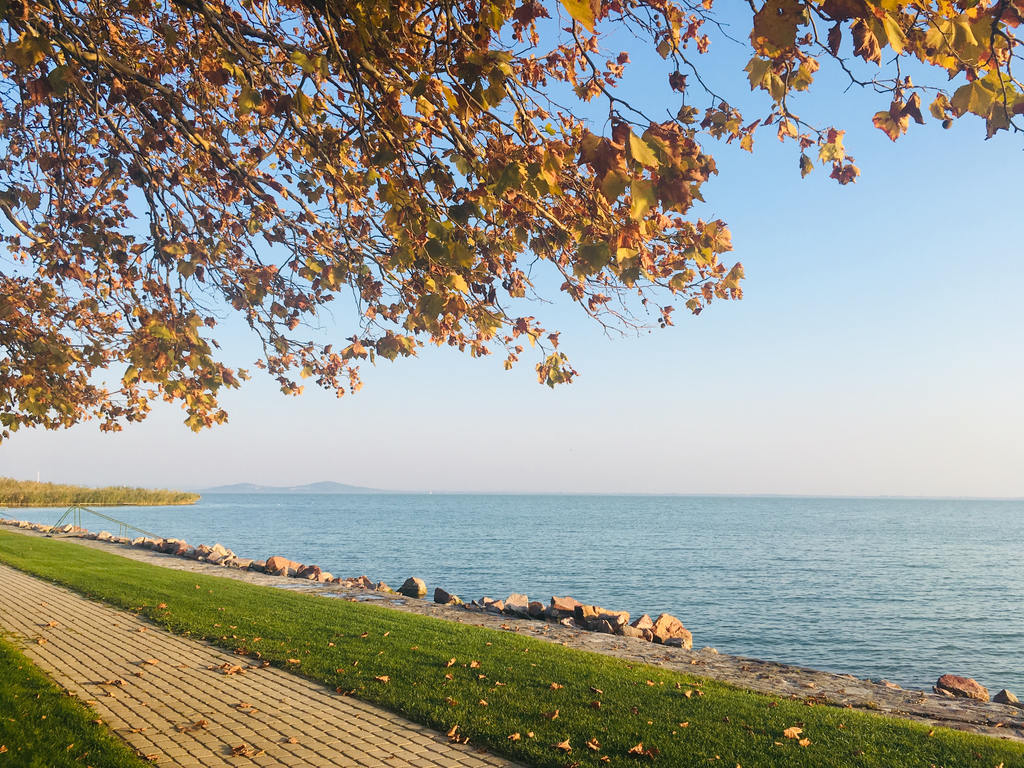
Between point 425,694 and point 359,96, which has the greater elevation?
point 359,96

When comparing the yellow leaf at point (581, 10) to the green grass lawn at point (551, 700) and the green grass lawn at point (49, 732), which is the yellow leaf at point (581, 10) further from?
the green grass lawn at point (49, 732)

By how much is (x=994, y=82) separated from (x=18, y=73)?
8839 mm

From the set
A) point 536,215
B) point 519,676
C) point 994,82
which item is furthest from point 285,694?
point 994,82

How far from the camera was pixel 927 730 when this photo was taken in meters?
8.49

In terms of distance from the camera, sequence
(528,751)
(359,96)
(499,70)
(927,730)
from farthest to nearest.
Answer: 1. (927,730)
2. (528,751)
3. (359,96)
4. (499,70)

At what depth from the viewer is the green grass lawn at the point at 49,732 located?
6117 mm

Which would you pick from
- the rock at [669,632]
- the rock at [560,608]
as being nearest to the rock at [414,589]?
the rock at [560,608]

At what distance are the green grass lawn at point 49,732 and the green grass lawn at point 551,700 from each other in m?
2.91

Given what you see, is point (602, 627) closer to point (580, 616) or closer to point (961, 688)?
point (580, 616)

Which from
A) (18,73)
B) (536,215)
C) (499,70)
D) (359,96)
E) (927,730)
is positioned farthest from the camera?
(927,730)

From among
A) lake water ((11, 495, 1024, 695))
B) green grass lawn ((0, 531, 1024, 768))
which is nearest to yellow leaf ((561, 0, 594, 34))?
green grass lawn ((0, 531, 1024, 768))

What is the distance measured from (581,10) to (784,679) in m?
12.2

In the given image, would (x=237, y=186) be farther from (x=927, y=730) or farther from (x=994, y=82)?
(x=927, y=730)

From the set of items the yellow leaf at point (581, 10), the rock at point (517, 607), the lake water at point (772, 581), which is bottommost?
the lake water at point (772, 581)
